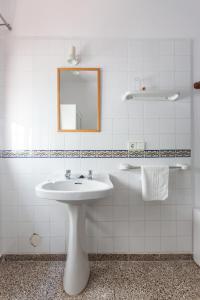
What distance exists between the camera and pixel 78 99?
1736 millimetres

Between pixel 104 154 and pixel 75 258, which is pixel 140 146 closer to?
pixel 104 154

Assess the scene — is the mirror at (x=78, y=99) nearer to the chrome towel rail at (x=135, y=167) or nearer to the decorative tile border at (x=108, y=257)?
the chrome towel rail at (x=135, y=167)

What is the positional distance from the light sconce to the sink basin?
1.02m

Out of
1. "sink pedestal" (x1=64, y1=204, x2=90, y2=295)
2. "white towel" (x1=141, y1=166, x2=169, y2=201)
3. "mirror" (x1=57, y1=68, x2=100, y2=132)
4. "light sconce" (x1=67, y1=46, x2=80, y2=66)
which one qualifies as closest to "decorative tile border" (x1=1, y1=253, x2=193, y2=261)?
"sink pedestal" (x1=64, y1=204, x2=90, y2=295)

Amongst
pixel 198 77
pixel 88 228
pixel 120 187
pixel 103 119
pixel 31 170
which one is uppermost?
pixel 198 77

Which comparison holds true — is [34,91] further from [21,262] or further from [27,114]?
[21,262]

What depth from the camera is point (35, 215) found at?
1.76 meters

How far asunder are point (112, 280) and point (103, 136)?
1.16 meters

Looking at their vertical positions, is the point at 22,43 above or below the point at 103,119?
above

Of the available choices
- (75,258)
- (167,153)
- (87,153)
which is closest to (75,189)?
(87,153)

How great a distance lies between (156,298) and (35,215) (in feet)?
3.75

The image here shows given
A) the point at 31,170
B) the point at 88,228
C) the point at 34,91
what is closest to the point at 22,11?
the point at 34,91

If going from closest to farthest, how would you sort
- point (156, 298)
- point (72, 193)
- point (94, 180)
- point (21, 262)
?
point (72, 193) < point (156, 298) < point (94, 180) < point (21, 262)

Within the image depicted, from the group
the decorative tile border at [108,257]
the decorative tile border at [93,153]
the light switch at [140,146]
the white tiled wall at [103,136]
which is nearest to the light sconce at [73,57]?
the white tiled wall at [103,136]
